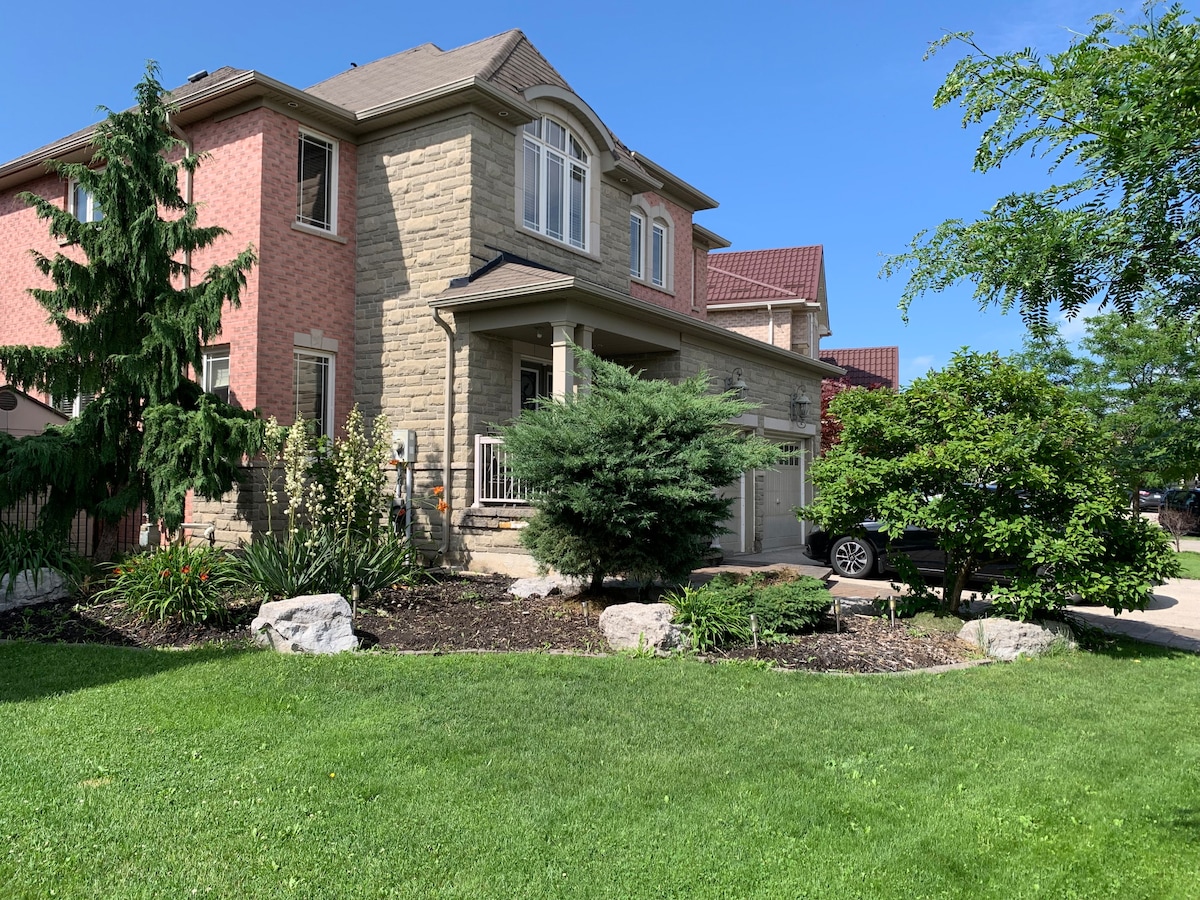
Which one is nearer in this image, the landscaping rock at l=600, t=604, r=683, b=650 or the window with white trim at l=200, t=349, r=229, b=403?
the landscaping rock at l=600, t=604, r=683, b=650

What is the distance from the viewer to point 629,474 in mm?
8125

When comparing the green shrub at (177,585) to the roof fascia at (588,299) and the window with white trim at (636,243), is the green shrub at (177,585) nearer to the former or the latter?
the roof fascia at (588,299)

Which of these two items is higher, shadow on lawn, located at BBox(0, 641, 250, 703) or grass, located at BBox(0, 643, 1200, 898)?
shadow on lawn, located at BBox(0, 641, 250, 703)

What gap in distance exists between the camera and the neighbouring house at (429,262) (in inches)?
459

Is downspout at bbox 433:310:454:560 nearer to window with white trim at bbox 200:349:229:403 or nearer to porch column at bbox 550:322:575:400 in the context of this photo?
porch column at bbox 550:322:575:400

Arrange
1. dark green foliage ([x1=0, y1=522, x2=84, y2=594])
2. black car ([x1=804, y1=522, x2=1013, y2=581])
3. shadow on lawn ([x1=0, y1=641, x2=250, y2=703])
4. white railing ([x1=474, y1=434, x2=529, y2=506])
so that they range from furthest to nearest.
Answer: black car ([x1=804, y1=522, x2=1013, y2=581]) < white railing ([x1=474, y1=434, x2=529, y2=506]) < dark green foliage ([x1=0, y1=522, x2=84, y2=594]) < shadow on lawn ([x1=0, y1=641, x2=250, y2=703])

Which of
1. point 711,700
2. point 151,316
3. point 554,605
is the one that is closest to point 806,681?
point 711,700

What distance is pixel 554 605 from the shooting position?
881 centimetres

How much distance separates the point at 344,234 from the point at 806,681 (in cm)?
1017

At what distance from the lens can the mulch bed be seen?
23.0 ft

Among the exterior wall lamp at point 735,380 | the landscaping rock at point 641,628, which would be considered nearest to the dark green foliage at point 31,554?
the landscaping rock at point 641,628

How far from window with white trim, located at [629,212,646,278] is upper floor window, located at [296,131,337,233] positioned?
19.9ft

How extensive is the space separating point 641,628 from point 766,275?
2160cm

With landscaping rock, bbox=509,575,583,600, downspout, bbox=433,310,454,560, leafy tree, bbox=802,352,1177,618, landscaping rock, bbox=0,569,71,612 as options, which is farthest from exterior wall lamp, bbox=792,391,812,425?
landscaping rock, bbox=0,569,71,612
